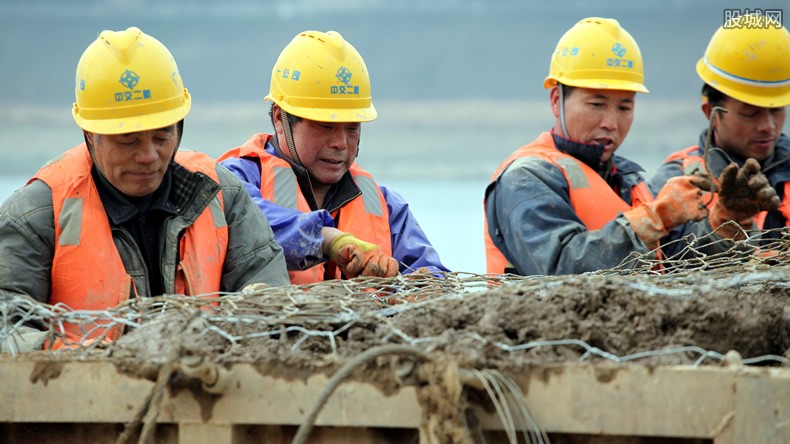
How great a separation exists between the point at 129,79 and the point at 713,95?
3.39m

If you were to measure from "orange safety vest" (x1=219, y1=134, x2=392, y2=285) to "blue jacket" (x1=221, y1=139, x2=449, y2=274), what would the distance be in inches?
2.2

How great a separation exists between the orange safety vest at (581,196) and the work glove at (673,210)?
1.18ft

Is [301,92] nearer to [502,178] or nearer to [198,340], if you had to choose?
[502,178]

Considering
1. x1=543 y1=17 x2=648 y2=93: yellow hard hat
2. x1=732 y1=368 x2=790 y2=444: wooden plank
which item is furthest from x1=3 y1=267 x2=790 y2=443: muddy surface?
x1=543 y1=17 x2=648 y2=93: yellow hard hat

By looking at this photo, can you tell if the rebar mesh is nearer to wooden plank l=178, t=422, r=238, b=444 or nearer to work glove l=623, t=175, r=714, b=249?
wooden plank l=178, t=422, r=238, b=444

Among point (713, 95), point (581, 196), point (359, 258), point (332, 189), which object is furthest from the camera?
point (713, 95)

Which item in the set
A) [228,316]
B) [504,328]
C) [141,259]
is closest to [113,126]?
[141,259]

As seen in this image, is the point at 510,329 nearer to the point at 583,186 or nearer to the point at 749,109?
the point at 583,186

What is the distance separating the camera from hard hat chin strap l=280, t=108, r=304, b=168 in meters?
4.90

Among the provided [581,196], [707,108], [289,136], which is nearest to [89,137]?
[289,136]

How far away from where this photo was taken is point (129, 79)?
375 cm

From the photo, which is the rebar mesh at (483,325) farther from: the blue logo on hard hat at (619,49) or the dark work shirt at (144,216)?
the blue logo on hard hat at (619,49)

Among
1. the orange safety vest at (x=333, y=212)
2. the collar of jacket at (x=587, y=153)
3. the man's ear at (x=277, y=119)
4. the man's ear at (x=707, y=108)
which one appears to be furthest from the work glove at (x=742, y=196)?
the man's ear at (x=277, y=119)

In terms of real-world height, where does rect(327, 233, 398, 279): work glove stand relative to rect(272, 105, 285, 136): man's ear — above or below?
below
